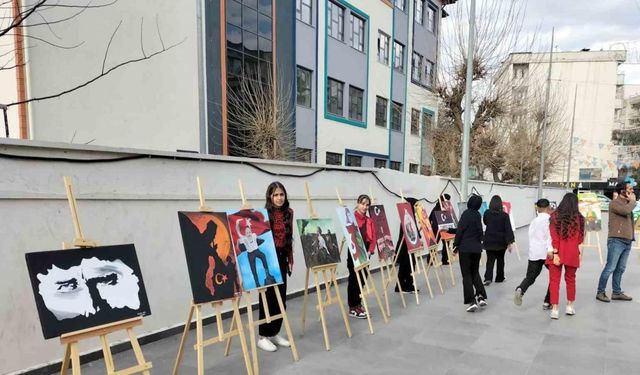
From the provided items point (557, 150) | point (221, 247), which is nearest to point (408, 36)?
point (557, 150)

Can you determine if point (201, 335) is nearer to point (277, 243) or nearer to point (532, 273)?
point (277, 243)

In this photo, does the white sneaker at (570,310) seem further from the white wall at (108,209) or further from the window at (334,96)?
the window at (334,96)

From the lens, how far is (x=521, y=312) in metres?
6.01

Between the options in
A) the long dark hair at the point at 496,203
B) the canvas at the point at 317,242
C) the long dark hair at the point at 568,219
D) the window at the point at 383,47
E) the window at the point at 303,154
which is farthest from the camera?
the window at the point at 383,47

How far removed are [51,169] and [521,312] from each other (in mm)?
6068

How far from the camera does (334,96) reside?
18578mm

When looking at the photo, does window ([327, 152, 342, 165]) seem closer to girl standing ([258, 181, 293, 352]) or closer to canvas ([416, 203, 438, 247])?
canvas ([416, 203, 438, 247])

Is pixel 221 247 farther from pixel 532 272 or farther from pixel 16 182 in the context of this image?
pixel 532 272

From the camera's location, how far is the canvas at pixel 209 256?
11.5ft

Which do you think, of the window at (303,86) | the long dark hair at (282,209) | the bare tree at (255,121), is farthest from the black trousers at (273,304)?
the window at (303,86)

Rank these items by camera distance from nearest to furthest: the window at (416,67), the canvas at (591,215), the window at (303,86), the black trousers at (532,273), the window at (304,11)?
the black trousers at (532,273) → the canvas at (591,215) → the window at (304,11) → the window at (303,86) → the window at (416,67)

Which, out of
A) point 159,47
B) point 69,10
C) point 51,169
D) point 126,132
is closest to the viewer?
point 51,169

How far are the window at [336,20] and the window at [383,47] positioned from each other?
3.49 meters

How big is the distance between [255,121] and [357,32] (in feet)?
30.9
